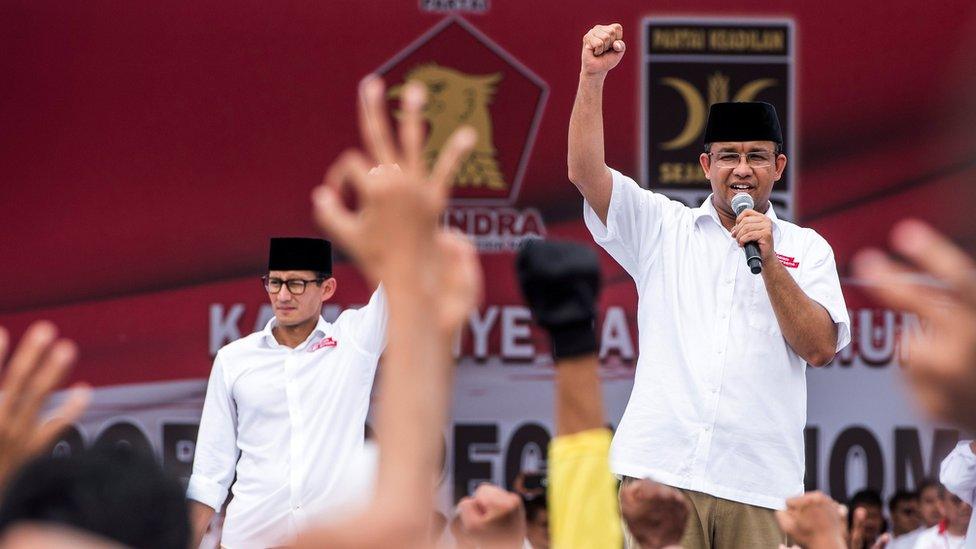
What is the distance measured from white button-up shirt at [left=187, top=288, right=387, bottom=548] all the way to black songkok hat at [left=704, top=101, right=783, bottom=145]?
127cm

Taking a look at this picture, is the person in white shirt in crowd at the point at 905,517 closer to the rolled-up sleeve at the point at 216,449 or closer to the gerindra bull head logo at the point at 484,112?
the gerindra bull head logo at the point at 484,112

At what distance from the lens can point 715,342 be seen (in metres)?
3.35

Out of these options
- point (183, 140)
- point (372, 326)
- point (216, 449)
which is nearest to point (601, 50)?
point (372, 326)

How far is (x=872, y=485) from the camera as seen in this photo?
667 cm

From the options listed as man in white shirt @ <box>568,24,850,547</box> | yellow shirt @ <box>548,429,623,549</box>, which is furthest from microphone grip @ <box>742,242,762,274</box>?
yellow shirt @ <box>548,429,623,549</box>

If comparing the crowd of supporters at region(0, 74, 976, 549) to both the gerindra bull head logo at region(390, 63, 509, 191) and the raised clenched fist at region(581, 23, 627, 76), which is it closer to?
the raised clenched fist at region(581, 23, 627, 76)

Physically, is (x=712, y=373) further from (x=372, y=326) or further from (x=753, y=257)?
(x=372, y=326)

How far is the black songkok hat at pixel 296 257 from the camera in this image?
4.88 m

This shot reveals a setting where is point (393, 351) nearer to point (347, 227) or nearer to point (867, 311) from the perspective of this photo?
point (347, 227)

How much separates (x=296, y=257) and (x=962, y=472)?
7.21ft

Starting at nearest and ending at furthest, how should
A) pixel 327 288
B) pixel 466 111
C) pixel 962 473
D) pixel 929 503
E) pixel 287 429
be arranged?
1. pixel 962 473
2. pixel 287 429
3. pixel 327 288
4. pixel 929 503
5. pixel 466 111

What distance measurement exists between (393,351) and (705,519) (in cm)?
228

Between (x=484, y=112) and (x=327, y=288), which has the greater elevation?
(x=484, y=112)

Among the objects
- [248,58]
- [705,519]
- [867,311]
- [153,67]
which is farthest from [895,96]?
[705,519]
